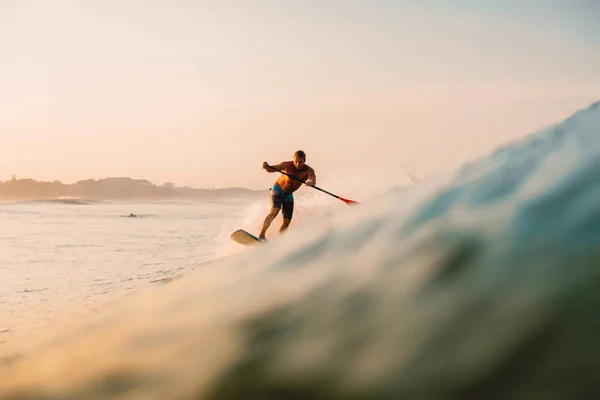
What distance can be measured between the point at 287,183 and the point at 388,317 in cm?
988

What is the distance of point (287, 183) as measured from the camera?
1059cm

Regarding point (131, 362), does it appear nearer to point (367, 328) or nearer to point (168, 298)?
point (168, 298)

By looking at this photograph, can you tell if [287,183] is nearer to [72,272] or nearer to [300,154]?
[300,154]

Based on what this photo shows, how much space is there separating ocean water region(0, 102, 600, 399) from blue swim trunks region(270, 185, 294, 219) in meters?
9.75

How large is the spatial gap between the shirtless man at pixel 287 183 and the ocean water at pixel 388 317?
30.3ft

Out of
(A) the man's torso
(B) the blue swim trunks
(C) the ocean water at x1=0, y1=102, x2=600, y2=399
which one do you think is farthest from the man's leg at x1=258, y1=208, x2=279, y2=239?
(C) the ocean water at x1=0, y1=102, x2=600, y2=399

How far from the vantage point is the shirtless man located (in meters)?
10.3

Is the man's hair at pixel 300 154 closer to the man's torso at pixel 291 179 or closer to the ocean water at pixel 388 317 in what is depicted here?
the man's torso at pixel 291 179

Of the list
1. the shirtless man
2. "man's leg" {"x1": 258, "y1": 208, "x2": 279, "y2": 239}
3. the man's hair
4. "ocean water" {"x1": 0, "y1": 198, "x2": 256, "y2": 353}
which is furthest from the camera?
"man's leg" {"x1": 258, "y1": 208, "x2": 279, "y2": 239}

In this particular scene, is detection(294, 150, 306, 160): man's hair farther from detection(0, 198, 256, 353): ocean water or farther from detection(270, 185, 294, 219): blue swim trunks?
detection(0, 198, 256, 353): ocean water

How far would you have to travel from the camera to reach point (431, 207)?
98 cm

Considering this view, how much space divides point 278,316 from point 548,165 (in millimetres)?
623

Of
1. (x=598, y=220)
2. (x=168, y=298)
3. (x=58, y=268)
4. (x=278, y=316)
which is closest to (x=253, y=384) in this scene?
(x=278, y=316)

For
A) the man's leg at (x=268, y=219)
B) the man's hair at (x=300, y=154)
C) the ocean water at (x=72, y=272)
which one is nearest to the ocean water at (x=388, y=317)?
A: the ocean water at (x=72, y=272)
